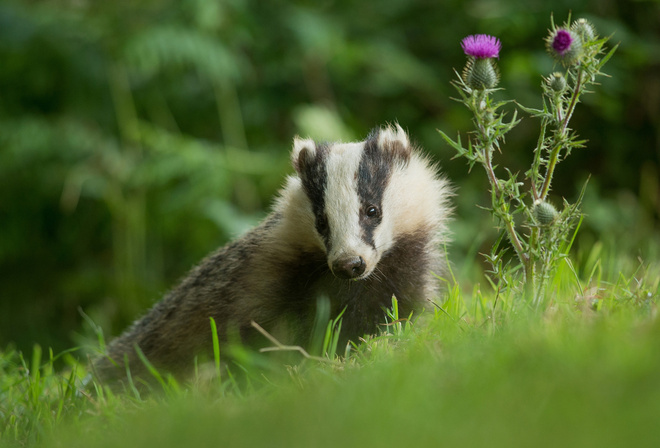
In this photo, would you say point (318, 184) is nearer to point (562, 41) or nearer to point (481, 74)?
point (481, 74)

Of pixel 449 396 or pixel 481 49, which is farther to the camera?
pixel 481 49

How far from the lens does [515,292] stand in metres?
2.61

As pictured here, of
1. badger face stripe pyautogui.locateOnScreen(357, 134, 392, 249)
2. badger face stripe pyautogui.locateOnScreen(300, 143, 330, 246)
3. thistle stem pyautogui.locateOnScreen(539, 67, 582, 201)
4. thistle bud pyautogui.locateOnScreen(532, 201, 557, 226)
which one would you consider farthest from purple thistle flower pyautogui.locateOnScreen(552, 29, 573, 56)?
badger face stripe pyautogui.locateOnScreen(300, 143, 330, 246)

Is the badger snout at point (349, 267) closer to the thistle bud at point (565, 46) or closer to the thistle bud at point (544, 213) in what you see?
the thistle bud at point (544, 213)

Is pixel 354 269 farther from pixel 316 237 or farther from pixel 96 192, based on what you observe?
pixel 96 192

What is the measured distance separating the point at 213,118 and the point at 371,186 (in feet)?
13.1

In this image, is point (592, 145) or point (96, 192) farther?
point (592, 145)

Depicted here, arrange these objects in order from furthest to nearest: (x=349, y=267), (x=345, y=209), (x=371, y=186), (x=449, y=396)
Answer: (x=371, y=186), (x=345, y=209), (x=349, y=267), (x=449, y=396)

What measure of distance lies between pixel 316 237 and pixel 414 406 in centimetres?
148

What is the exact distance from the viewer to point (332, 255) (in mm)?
2844

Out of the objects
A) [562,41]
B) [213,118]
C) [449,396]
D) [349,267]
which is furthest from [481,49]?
[213,118]

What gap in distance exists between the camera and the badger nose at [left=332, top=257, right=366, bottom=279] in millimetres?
2777

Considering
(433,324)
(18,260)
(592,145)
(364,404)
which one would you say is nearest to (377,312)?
(433,324)

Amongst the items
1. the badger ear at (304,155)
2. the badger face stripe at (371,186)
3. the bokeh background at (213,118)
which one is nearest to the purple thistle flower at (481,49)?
the badger face stripe at (371,186)
